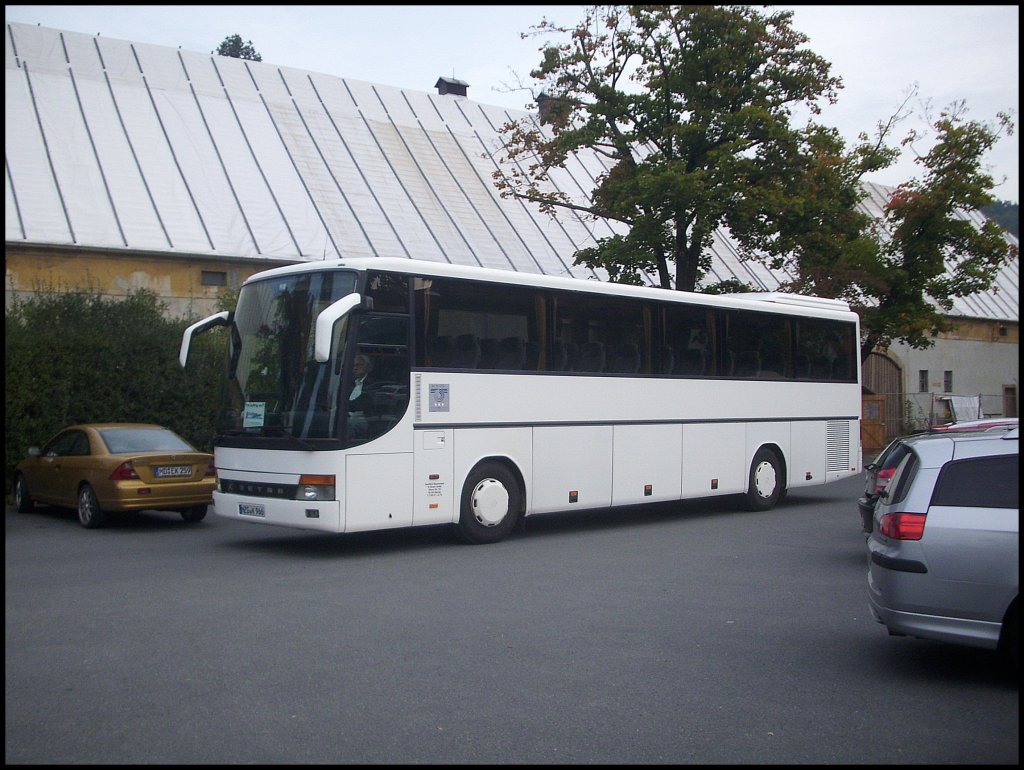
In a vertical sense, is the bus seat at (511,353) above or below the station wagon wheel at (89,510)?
above

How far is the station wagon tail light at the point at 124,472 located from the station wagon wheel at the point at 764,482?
9681 millimetres

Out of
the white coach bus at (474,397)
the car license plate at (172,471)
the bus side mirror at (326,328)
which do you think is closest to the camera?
the bus side mirror at (326,328)

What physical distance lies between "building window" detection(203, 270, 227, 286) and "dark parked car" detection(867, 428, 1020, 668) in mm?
22524

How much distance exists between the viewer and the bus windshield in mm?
12117

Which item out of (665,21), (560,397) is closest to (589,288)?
(560,397)

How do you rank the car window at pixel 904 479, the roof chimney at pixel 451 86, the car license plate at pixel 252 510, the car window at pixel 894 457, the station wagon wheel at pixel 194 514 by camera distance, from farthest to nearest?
1. the roof chimney at pixel 451 86
2. the station wagon wheel at pixel 194 514
3. the car license plate at pixel 252 510
4. the car window at pixel 894 457
5. the car window at pixel 904 479

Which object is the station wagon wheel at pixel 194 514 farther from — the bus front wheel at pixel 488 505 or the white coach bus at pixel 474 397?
the bus front wheel at pixel 488 505

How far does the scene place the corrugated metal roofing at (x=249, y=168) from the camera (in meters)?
26.8

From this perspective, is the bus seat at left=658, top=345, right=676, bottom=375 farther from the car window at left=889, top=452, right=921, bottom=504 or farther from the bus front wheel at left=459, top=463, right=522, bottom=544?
the car window at left=889, top=452, right=921, bottom=504

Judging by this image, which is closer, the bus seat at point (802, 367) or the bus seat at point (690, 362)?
the bus seat at point (690, 362)

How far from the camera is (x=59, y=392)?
62.2 ft

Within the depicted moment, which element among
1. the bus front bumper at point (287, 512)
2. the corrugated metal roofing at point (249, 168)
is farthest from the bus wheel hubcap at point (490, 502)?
the corrugated metal roofing at point (249, 168)

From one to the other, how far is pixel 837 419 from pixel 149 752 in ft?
54.3

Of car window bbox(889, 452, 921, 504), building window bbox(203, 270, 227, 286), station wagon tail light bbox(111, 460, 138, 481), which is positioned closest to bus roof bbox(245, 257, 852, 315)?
station wagon tail light bbox(111, 460, 138, 481)
